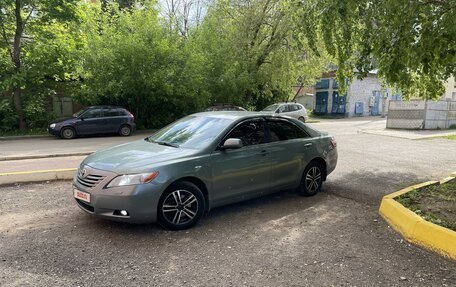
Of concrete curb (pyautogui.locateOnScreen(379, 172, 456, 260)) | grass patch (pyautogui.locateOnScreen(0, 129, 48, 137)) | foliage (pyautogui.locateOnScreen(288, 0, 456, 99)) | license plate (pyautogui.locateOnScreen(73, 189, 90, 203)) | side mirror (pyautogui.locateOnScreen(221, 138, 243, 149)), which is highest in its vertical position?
foliage (pyautogui.locateOnScreen(288, 0, 456, 99))

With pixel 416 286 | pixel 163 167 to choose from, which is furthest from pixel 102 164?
pixel 416 286

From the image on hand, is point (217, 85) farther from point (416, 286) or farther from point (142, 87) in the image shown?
point (416, 286)

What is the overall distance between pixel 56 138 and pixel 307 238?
1482cm

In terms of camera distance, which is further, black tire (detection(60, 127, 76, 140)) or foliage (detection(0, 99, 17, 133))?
foliage (detection(0, 99, 17, 133))

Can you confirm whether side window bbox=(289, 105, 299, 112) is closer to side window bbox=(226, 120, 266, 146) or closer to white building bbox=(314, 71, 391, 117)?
white building bbox=(314, 71, 391, 117)

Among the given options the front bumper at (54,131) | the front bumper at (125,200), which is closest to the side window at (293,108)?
the front bumper at (54,131)

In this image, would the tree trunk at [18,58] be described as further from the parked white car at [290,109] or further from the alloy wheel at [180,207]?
the alloy wheel at [180,207]

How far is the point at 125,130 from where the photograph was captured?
17.6 meters

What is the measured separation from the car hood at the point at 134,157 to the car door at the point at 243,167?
48 centimetres

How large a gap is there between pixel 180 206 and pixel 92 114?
13563mm

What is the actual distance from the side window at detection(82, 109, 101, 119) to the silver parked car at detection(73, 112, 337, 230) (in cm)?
1200

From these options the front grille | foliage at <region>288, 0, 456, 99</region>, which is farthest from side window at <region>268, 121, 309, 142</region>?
the front grille

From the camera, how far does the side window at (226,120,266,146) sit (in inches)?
212

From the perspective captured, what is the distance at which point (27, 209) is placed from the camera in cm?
546
